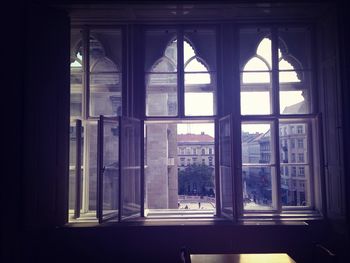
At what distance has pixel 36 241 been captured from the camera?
355 centimetres

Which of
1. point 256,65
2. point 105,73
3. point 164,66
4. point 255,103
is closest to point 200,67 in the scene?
point 164,66

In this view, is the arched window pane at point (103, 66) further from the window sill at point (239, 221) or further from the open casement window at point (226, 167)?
the window sill at point (239, 221)

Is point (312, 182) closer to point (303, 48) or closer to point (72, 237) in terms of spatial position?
point (303, 48)

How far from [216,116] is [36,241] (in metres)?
2.67

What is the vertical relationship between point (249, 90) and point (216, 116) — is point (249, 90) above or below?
above

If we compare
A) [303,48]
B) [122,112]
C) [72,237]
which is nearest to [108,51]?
[122,112]

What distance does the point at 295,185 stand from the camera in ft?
13.8

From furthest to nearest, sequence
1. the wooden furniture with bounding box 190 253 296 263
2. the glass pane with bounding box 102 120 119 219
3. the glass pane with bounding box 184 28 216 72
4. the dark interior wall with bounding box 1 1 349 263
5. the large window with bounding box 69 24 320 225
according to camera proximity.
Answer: the glass pane with bounding box 184 28 216 72, the large window with bounding box 69 24 320 225, the glass pane with bounding box 102 120 119 219, the dark interior wall with bounding box 1 1 349 263, the wooden furniture with bounding box 190 253 296 263

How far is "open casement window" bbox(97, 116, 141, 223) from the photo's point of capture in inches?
144

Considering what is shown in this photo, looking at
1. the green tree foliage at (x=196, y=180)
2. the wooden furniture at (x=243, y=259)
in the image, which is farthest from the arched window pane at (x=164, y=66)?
the wooden furniture at (x=243, y=259)

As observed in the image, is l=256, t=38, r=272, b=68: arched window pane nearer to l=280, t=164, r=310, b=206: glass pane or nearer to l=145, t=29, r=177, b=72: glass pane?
l=145, t=29, r=177, b=72: glass pane

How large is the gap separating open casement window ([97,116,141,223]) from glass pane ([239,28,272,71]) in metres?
1.76

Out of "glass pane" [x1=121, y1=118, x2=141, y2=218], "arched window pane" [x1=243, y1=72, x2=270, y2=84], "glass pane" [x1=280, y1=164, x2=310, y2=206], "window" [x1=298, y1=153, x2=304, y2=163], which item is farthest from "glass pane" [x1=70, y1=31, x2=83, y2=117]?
"window" [x1=298, y1=153, x2=304, y2=163]

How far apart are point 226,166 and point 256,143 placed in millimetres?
576
